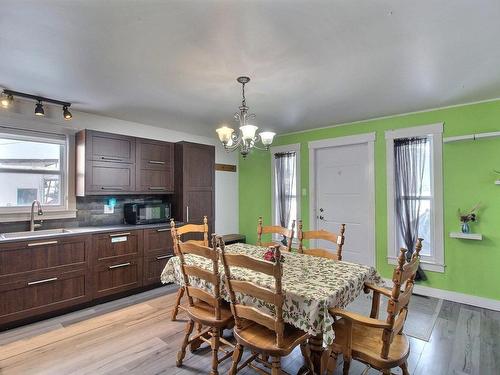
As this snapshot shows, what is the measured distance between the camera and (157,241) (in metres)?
3.72

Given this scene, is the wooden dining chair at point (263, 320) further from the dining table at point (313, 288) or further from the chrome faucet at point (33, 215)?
the chrome faucet at point (33, 215)

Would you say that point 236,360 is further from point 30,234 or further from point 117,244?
point 30,234

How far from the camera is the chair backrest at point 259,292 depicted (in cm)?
147

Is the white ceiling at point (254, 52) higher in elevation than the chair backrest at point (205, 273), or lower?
higher

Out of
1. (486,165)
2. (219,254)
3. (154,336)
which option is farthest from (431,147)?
(154,336)

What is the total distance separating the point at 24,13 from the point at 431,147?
4.08 meters

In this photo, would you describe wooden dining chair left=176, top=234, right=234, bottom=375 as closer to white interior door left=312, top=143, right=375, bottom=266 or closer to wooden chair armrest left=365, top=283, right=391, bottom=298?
wooden chair armrest left=365, top=283, right=391, bottom=298

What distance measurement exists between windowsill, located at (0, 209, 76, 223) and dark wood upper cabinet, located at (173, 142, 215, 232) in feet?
4.47

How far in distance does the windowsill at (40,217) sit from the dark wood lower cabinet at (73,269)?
59 centimetres

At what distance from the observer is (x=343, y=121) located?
4.02m

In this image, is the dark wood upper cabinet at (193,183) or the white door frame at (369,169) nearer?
the white door frame at (369,169)

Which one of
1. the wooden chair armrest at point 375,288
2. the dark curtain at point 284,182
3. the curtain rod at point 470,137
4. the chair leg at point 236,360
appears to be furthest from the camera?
the dark curtain at point 284,182

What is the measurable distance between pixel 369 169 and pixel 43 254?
4105 mm

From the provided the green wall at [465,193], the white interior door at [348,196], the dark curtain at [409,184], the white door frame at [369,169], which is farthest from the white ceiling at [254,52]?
the white interior door at [348,196]
